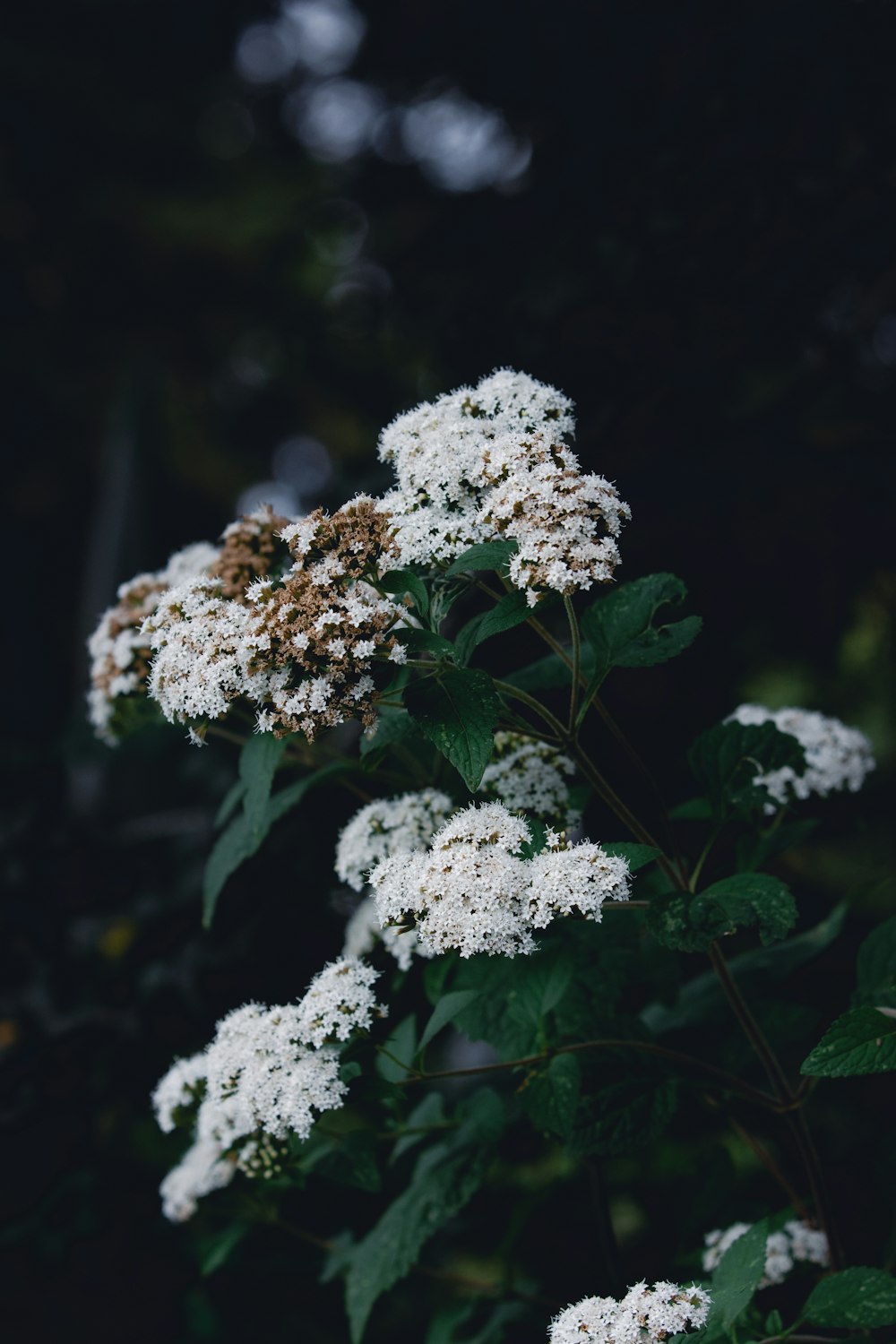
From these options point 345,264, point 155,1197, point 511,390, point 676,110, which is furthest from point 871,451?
point 345,264

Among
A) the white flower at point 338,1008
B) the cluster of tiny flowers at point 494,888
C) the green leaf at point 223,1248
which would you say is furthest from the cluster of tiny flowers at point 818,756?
the green leaf at point 223,1248

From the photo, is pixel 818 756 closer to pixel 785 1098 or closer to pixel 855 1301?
pixel 785 1098

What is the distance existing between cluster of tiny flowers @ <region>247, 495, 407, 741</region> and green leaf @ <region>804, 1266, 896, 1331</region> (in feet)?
2.57

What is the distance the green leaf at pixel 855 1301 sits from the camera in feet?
3.50

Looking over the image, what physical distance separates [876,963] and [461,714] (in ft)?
2.60

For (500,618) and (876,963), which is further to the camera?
(876,963)

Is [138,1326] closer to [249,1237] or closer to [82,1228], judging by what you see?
[82,1228]

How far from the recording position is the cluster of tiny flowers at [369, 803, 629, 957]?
1.11 m

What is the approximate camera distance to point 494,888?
1.11 m

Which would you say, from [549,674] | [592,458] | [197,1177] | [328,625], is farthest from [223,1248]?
[592,458]

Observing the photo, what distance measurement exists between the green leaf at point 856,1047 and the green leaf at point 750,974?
51 centimetres

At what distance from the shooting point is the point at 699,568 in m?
3.45

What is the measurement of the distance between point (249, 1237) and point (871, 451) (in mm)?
2760

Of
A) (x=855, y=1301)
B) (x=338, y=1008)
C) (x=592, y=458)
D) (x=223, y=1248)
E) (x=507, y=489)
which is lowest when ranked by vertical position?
(x=855, y=1301)
